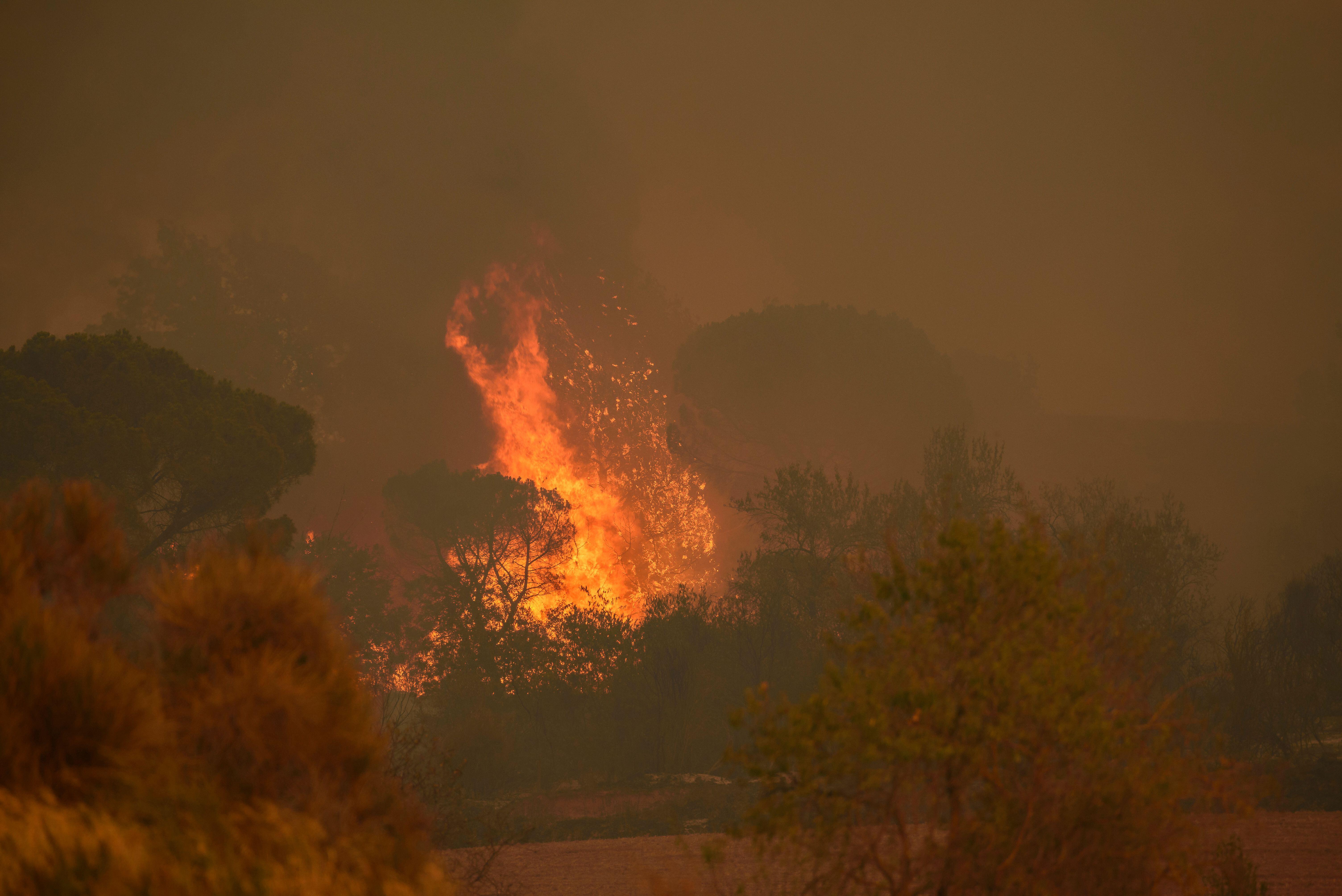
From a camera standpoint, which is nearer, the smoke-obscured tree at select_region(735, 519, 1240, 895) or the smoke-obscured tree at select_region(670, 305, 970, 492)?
the smoke-obscured tree at select_region(735, 519, 1240, 895)

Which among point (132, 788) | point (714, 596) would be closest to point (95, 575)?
point (132, 788)

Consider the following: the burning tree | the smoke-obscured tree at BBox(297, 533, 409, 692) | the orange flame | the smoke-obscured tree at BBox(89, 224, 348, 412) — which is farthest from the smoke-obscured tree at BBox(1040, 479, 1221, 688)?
the smoke-obscured tree at BBox(89, 224, 348, 412)

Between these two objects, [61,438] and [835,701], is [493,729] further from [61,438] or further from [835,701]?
[835,701]

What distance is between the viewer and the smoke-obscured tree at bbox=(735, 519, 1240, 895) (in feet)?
16.1

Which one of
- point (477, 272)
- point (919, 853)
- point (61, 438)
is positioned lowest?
point (919, 853)

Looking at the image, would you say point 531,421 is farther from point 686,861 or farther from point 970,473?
point 686,861

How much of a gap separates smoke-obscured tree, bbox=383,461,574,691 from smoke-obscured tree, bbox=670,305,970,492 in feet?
41.8

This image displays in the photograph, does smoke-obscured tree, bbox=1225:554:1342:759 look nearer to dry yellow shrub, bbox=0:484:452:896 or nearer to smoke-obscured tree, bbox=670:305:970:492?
dry yellow shrub, bbox=0:484:452:896

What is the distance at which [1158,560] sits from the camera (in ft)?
80.4

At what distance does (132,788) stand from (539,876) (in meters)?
10.1

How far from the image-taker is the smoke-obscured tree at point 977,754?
4.91 m

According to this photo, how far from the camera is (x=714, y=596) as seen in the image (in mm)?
55062

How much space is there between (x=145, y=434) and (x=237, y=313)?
41799mm

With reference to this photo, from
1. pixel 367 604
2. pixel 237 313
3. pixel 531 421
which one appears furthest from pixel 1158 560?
pixel 237 313
